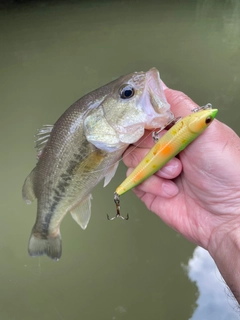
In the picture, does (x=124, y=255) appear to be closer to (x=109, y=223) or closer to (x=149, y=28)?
(x=109, y=223)

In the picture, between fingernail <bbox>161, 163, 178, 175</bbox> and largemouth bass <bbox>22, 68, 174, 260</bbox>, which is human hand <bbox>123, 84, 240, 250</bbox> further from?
largemouth bass <bbox>22, 68, 174, 260</bbox>

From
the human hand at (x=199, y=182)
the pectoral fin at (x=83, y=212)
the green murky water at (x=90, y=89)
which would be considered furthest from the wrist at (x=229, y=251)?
the green murky water at (x=90, y=89)

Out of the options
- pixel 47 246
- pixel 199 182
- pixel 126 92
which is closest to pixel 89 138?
pixel 126 92

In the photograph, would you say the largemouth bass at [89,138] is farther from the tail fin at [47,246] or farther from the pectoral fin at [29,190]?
the tail fin at [47,246]

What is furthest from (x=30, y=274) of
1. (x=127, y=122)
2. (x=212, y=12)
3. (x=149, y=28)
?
(x=212, y=12)

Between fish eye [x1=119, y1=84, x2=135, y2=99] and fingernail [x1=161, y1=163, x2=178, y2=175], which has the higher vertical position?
fish eye [x1=119, y1=84, x2=135, y2=99]

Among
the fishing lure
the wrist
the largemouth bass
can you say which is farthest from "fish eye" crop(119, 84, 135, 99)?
the wrist

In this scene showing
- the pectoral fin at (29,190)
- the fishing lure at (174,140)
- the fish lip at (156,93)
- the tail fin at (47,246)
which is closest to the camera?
the fishing lure at (174,140)
